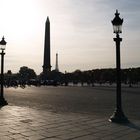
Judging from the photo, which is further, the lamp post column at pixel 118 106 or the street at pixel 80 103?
the street at pixel 80 103

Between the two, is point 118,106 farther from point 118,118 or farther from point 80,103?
point 80,103

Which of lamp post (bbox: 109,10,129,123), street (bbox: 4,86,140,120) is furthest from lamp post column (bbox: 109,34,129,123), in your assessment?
street (bbox: 4,86,140,120)

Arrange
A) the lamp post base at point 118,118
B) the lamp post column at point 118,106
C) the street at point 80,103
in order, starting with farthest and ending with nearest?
1. the street at point 80,103
2. the lamp post column at point 118,106
3. the lamp post base at point 118,118

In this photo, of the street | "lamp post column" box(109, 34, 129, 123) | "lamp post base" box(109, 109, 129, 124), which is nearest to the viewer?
"lamp post base" box(109, 109, 129, 124)

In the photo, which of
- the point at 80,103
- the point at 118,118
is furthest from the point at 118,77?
the point at 80,103

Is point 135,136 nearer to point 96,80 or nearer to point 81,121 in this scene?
point 81,121

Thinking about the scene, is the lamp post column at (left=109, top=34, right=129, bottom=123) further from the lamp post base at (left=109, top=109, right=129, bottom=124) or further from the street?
the street

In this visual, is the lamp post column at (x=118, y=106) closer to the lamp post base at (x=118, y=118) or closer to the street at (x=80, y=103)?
the lamp post base at (x=118, y=118)

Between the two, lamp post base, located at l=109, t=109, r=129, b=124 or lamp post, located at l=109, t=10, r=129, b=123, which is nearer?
lamp post base, located at l=109, t=109, r=129, b=124

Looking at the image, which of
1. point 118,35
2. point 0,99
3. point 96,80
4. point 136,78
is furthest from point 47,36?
point 118,35

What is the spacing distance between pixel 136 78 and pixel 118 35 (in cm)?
11337

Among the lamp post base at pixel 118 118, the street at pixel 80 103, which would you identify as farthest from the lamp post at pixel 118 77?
the street at pixel 80 103

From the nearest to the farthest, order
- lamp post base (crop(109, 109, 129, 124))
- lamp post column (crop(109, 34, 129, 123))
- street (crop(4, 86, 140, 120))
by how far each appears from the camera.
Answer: lamp post base (crop(109, 109, 129, 124)) → lamp post column (crop(109, 34, 129, 123)) → street (crop(4, 86, 140, 120))

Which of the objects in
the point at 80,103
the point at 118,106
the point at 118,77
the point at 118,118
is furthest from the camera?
the point at 80,103
